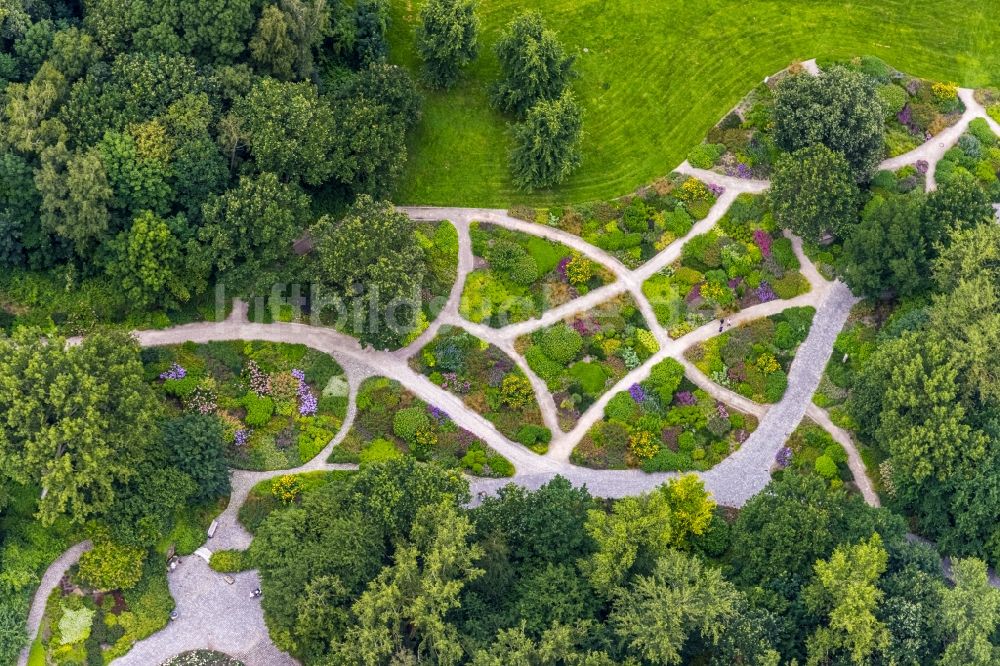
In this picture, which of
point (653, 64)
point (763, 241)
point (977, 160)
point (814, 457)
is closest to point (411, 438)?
point (814, 457)

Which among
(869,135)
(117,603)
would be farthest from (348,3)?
(117,603)

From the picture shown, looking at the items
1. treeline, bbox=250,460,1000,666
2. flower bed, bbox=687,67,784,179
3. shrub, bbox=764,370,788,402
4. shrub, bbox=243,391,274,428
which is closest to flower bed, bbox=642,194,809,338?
flower bed, bbox=687,67,784,179

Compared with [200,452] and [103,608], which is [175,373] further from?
[103,608]

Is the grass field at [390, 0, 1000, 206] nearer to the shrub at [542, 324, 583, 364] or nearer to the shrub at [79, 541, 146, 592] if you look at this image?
the shrub at [542, 324, 583, 364]

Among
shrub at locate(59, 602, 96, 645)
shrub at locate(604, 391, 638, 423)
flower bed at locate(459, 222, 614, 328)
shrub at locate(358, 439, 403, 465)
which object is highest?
flower bed at locate(459, 222, 614, 328)

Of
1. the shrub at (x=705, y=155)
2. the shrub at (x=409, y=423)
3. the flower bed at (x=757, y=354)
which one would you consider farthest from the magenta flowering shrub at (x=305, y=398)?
the shrub at (x=705, y=155)
